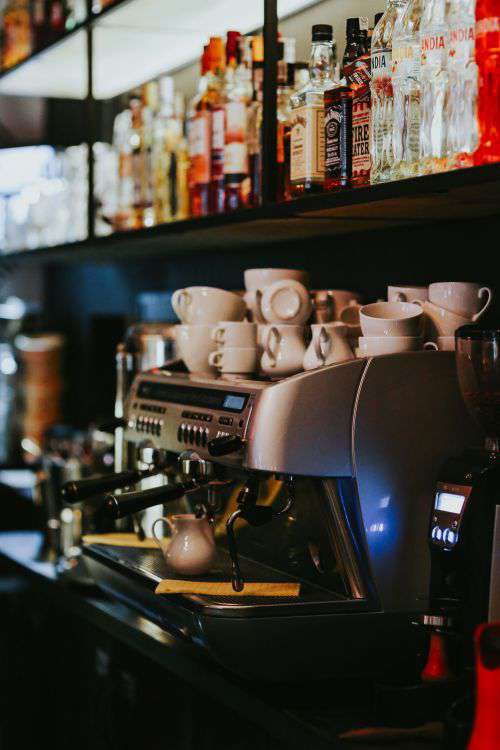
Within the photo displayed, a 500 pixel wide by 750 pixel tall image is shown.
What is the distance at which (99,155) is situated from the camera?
2.88 m

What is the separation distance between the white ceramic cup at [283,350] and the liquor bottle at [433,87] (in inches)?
14.3

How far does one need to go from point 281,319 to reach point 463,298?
323 millimetres

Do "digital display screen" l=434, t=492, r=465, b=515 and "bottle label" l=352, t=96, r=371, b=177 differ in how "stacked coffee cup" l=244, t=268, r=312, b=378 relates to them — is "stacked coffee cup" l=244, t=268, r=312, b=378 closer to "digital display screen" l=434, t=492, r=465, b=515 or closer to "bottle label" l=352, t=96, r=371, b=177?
"bottle label" l=352, t=96, r=371, b=177

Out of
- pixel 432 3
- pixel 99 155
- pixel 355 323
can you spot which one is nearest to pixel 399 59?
pixel 432 3

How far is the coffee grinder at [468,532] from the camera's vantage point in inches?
51.4

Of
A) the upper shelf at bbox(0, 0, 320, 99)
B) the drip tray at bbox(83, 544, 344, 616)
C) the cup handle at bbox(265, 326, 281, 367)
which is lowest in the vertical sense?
the drip tray at bbox(83, 544, 344, 616)

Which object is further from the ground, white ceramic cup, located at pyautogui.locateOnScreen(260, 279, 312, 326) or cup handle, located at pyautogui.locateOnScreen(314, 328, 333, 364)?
white ceramic cup, located at pyautogui.locateOnScreen(260, 279, 312, 326)

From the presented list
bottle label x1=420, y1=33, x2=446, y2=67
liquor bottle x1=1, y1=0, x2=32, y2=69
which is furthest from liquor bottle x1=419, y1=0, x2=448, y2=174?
liquor bottle x1=1, y1=0, x2=32, y2=69

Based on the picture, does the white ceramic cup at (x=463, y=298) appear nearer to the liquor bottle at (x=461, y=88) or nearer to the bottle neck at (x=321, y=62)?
the liquor bottle at (x=461, y=88)

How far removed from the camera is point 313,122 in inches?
68.5

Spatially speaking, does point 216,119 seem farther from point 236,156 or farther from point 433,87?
point 433,87

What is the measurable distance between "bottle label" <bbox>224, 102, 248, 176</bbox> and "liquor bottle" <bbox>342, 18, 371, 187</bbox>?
1.28 ft

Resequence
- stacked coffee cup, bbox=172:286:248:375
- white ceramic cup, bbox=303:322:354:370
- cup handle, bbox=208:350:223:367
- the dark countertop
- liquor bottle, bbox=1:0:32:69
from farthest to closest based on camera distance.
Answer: liquor bottle, bbox=1:0:32:69
stacked coffee cup, bbox=172:286:248:375
cup handle, bbox=208:350:223:367
white ceramic cup, bbox=303:322:354:370
the dark countertop

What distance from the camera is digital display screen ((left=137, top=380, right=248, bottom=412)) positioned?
1602 millimetres
